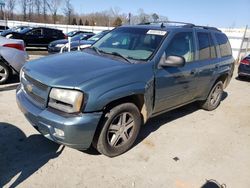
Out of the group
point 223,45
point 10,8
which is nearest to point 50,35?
point 223,45

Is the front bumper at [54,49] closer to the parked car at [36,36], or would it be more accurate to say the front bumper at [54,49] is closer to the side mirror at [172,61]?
the parked car at [36,36]

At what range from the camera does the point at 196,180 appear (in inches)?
138

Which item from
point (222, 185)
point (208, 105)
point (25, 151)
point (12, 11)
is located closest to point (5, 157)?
point (25, 151)

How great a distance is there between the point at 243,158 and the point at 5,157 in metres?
3.59

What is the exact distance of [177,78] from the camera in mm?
4406

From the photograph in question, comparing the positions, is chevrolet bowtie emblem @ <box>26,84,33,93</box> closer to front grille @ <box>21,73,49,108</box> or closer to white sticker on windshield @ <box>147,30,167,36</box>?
front grille @ <box>21,73,49,108</box>

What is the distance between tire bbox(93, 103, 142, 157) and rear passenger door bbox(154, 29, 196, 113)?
55 centimetres

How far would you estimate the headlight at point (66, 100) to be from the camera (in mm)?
3107

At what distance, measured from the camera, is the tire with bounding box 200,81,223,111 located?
6109 millimetres

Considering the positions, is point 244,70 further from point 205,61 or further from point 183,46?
point 183,46

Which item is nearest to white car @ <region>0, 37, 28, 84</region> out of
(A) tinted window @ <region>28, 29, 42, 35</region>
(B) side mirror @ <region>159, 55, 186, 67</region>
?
(B) side mirror @ <region>159, 55, 186, 67</region>

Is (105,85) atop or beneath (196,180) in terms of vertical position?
atop

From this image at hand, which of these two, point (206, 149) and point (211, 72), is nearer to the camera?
point (206, 149)

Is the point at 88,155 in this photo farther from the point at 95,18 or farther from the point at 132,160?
the point at 95,18
